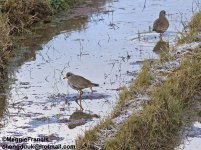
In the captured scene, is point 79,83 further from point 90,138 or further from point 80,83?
point 90,138

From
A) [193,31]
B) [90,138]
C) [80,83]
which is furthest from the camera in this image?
[193,31]

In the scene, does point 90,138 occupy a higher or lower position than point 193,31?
lower

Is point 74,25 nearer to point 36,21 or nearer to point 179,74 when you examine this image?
point 36,21

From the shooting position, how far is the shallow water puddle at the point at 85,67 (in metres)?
7.98

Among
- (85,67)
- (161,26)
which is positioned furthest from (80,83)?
(161,26)

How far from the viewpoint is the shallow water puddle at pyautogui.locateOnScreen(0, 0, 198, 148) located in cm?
798

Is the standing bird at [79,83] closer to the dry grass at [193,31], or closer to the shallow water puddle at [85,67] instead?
the shallow water puddle at [85,67]

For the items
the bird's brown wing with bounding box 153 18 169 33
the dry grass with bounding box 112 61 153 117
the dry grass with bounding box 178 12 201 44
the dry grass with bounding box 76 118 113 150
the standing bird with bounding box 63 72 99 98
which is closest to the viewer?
the dry grass with bounding box 76 118 113 150

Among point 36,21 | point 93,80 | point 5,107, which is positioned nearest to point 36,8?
point 36,21

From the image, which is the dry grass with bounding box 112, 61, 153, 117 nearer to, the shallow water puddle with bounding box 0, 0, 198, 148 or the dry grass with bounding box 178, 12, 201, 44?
the shallow water puddle with bounding box 0, 0, 198, 148

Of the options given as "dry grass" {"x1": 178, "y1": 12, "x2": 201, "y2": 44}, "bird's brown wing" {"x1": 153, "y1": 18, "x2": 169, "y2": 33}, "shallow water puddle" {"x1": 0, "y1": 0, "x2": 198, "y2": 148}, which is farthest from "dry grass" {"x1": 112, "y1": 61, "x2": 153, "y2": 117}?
"bird's brown wing" {"x1": 153, "y1": 18, "x2": 169, "y2": 33}

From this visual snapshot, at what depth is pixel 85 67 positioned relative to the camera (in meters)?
10.4

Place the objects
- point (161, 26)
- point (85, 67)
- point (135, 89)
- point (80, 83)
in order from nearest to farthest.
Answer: point (135, 89), point (80, 83), point (85, 67), point (161, 26)

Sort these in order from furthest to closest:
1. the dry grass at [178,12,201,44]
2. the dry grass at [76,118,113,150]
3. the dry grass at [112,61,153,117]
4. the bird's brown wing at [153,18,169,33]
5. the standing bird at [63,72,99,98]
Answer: the bird's brown wing at [153,18,169,33], the dry grass at [178,12,201,44], the standing bird at [63,72,99,98], the dry grass at [112,61,153,117], the dry grass at [76,118,113,150]
